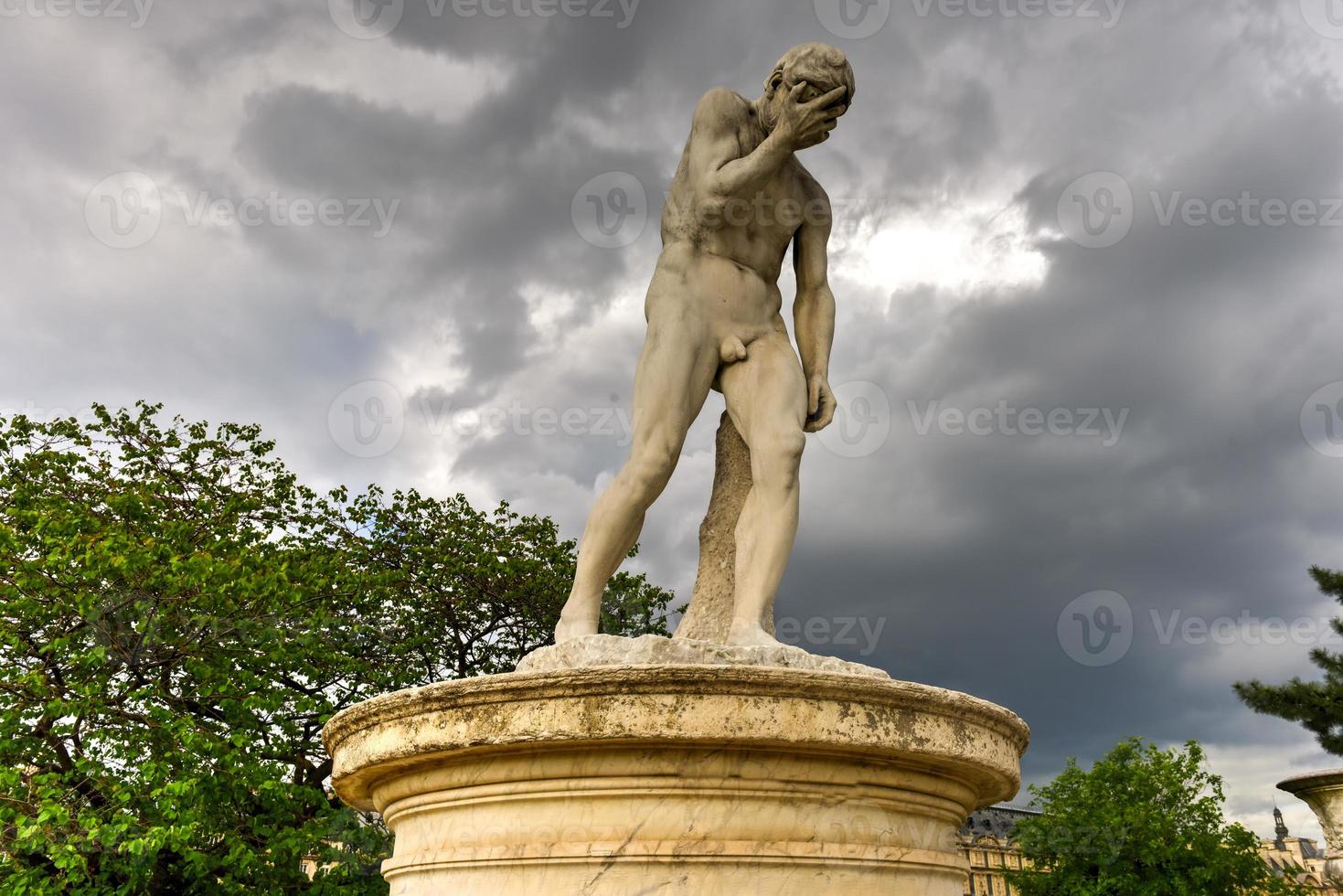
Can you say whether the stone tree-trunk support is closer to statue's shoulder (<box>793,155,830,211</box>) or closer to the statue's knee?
the statue's knee

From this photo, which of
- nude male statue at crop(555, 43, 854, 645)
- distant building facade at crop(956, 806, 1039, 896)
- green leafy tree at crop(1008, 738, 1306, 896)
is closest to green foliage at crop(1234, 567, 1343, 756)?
green leafy tree at crop(1008, 738, 1306, 896)

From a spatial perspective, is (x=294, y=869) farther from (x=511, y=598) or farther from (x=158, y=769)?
(x=511, y=598)

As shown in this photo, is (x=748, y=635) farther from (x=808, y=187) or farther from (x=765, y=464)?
(x=808, y=187)

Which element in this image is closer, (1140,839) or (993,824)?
(1140,839)

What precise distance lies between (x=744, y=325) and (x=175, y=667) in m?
10.1

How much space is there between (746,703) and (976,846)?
29.3 metres

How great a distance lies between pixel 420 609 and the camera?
645 inches

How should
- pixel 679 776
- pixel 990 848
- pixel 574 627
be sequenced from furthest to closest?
pixel 990 848
pixel 574 627
pixel 679 776

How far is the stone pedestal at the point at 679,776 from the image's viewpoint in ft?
10.9

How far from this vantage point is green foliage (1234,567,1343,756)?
1923 centimetres

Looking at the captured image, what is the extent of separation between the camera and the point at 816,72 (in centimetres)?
496

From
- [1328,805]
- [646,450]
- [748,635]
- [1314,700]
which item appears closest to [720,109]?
[646,450]

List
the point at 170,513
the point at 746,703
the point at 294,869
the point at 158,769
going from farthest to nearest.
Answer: the point at 170,513, the point at 294,869, the point at 158,769, the point at 746,703

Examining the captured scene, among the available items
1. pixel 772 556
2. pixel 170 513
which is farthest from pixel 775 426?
pixel 170 513
